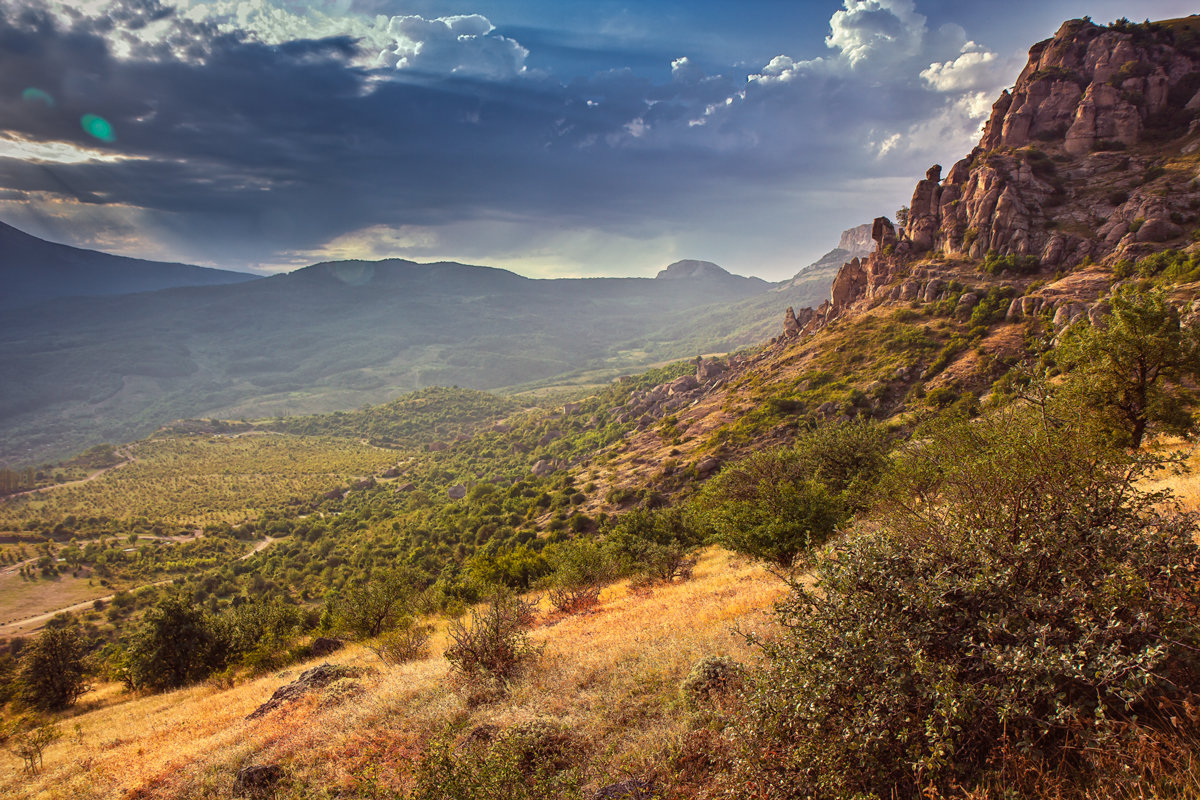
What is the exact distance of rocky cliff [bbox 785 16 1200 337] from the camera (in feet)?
183

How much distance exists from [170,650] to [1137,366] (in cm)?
4978

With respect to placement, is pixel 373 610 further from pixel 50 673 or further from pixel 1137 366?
pixel 1137 366

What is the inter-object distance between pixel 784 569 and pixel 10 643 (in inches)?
3539

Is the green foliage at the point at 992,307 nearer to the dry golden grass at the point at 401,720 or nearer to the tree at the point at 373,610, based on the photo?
the dry golden grass at the point at 401,720

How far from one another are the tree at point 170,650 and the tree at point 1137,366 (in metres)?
46.6

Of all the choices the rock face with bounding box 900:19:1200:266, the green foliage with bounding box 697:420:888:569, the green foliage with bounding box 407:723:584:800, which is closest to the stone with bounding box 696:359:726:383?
the rock face with bounding box 900:19:1200:266

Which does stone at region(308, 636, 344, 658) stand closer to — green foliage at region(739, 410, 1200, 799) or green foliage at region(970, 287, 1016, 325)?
green foliage at region(739, 410, 1200, 799)

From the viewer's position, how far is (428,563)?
210 ft

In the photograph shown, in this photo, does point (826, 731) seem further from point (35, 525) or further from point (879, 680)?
point (35, 525)

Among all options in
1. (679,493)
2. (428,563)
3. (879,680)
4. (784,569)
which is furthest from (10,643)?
(879,680)

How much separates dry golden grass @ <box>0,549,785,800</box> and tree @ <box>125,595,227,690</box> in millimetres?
9748

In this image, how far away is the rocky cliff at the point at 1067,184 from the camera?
5572cm

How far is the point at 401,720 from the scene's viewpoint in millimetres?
11203

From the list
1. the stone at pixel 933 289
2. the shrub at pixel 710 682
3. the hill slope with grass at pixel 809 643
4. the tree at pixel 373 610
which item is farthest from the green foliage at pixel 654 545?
the stone at pixel 933 289
